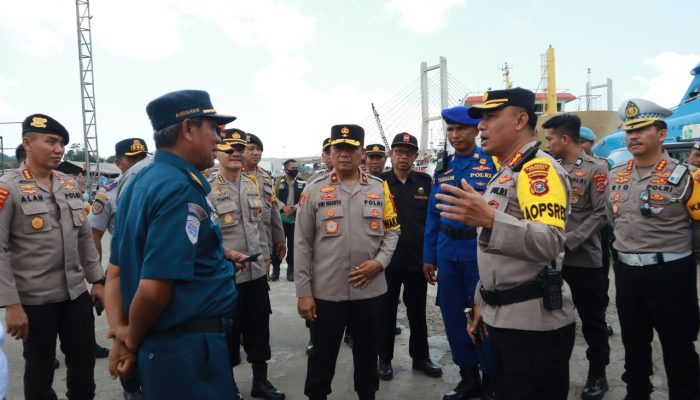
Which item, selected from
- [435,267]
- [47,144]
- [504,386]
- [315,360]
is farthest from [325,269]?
[47,144]

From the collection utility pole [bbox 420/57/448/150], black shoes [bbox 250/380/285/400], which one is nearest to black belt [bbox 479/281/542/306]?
black shoes [bbox 250/380/285/400]

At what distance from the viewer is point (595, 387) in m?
3.15

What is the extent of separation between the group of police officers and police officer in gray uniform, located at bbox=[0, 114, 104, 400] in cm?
1

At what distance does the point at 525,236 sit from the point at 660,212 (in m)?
1.81

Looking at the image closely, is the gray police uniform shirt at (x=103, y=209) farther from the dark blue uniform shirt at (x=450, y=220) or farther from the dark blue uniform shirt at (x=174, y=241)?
the dark blue uniform shirt at (x=450, y=220)

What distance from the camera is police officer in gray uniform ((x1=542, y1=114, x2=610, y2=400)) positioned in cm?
321

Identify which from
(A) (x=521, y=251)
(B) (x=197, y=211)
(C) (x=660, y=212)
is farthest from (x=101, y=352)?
(C) (x=660, y=212)

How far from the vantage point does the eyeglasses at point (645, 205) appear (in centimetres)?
285

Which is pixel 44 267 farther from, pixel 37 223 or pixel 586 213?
pixel 586 213

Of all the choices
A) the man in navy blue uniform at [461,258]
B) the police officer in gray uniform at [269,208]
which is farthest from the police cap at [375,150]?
the man in navy blue uniform at [461,258]

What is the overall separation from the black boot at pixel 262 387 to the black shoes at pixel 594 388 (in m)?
2.22

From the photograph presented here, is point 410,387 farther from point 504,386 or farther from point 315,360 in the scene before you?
point 504,386

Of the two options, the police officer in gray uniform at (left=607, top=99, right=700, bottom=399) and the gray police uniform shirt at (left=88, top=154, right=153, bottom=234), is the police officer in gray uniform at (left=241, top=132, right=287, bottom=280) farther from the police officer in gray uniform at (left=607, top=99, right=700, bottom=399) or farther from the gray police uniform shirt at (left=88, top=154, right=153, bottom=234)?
the police officer in gray uniform at (left=607, top=99, right=700, bottom=399)

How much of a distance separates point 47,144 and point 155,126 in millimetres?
1640
